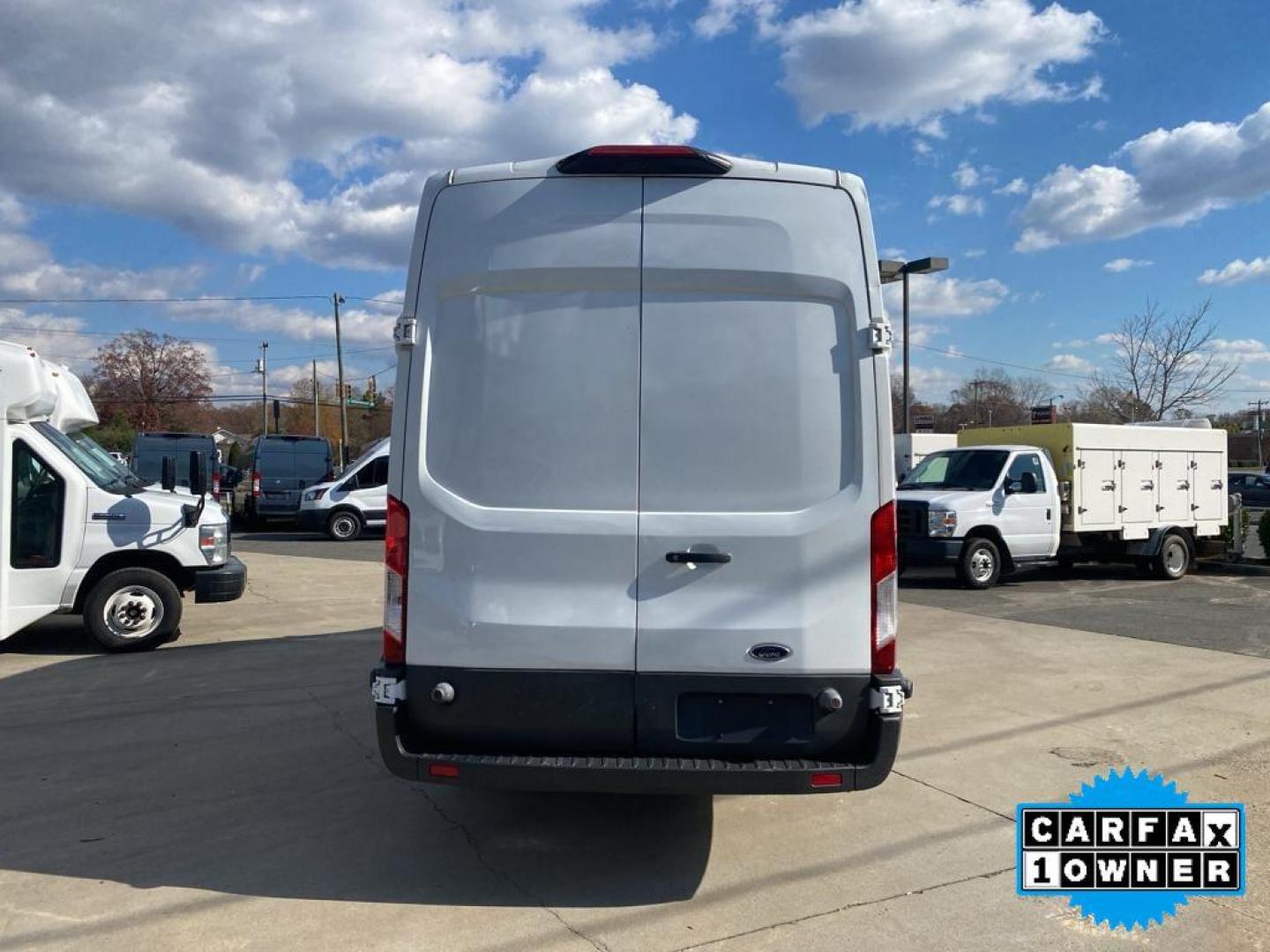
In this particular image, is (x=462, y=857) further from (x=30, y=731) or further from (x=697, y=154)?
(x=30, y=731)

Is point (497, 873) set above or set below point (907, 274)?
below

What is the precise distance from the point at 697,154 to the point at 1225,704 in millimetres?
5861

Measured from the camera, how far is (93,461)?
880 centimetres

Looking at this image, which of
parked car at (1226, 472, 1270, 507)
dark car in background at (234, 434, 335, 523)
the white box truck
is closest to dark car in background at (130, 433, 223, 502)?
dark car in background at (234, 434, 335, 523)

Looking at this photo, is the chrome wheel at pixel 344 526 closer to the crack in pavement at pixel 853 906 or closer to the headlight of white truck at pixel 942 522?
the headlight of white truck at pixel 942 522

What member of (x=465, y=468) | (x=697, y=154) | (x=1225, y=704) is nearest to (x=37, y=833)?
(x=465, y=468)

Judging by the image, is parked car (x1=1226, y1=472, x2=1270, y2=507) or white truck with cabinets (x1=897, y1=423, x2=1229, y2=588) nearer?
white truck with cabinets (x1=897, y1=423, x2=1229, y2=588)

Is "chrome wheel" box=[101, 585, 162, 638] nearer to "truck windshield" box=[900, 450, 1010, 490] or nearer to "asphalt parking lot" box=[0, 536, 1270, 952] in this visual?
"asphalt parking lot" box=[0, 536, 1270, 952]

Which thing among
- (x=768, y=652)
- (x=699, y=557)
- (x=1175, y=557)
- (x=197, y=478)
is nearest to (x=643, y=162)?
(x=699, y=557)

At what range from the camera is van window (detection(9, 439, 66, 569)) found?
806 cm

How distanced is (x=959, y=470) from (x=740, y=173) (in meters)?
11.7

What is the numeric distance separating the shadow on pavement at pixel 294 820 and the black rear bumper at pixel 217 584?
2022 mm

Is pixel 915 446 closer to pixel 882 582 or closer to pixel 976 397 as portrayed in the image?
pixel 882 582

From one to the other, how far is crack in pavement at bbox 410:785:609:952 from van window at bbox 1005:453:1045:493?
444 inches
